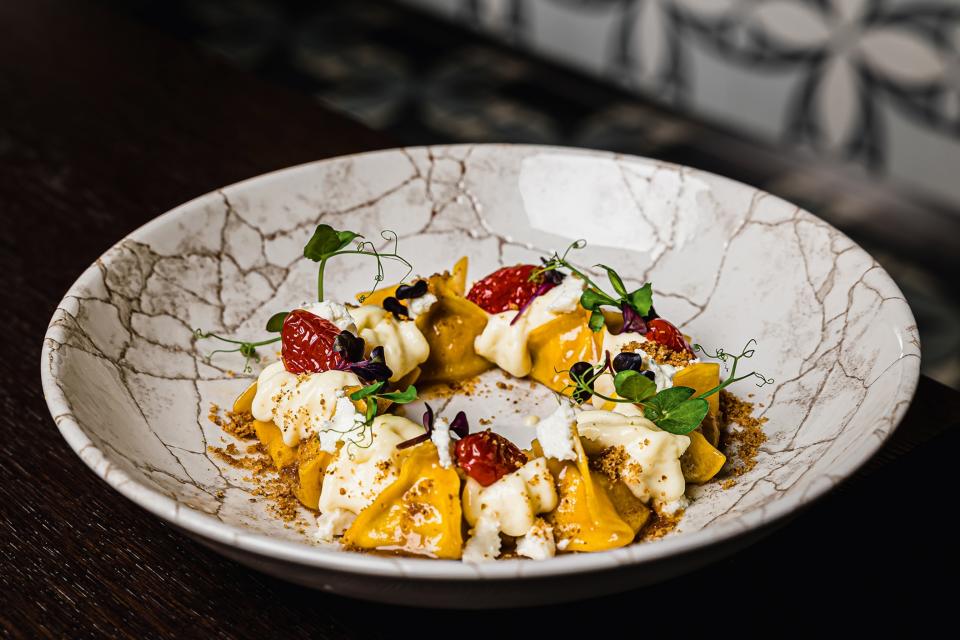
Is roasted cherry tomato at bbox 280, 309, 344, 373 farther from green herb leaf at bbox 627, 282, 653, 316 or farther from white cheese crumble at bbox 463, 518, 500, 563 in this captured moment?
green herb leaf at bbox 627, 282, 653, 316

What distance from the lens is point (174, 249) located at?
1581mm

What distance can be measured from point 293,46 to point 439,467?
413 cm

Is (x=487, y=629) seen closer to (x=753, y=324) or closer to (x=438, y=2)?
(x=753, y=324)

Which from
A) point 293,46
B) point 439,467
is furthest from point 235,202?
point 293,46

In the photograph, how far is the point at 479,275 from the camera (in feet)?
Answer: 5.67

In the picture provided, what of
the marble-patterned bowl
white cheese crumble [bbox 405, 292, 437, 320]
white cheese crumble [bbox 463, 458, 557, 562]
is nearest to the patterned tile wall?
the marble-patterned bowl

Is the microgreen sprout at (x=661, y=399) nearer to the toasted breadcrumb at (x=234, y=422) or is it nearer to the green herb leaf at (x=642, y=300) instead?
the green herb leaf at (x=642, y=300)

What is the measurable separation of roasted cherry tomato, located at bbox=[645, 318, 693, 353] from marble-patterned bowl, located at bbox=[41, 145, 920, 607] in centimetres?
12

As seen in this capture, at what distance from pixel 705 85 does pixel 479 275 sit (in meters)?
2.40

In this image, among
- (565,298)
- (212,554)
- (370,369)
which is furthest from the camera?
(565,298)

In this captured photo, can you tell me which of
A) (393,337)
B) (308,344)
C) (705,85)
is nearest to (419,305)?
(393,337)

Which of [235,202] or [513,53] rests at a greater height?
→ [513,53]

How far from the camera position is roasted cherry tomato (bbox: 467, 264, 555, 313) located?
1.54m

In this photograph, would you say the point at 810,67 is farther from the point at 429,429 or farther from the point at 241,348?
the point at 429,429
